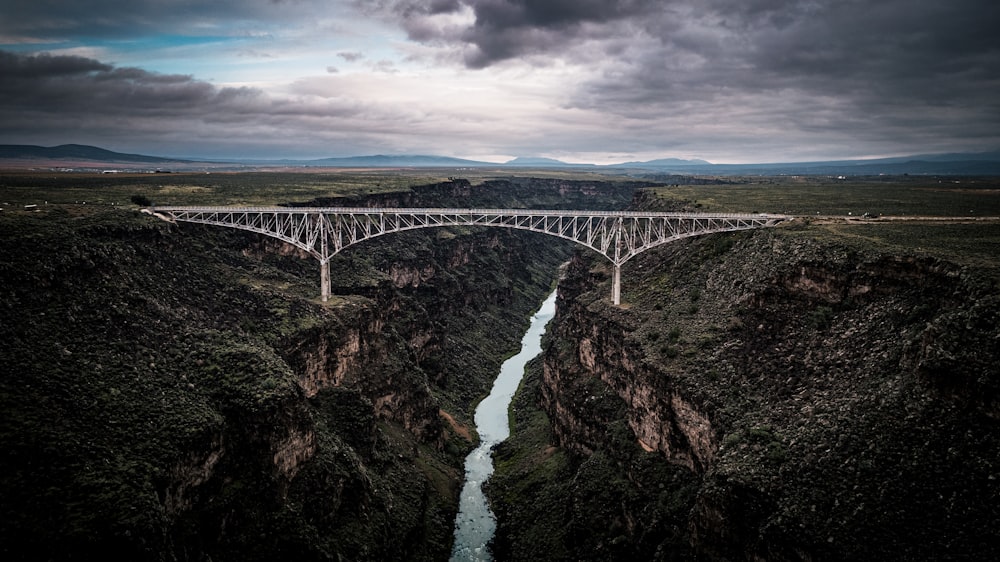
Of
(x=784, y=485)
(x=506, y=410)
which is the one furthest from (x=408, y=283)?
(x=784, y=485)

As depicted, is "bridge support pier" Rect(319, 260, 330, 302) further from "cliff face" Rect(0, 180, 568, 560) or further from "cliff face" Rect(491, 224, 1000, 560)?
"cliff face" Rect(491, 224, 1000, 560)

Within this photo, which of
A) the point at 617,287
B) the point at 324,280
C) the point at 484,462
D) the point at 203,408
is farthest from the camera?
the point at 324,280

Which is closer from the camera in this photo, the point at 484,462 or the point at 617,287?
the point at 617,287

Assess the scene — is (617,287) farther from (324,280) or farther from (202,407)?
(202,407)

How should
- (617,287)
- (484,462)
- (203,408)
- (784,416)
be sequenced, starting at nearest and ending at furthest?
1. (784,416)
2. (203,408)
3. (617,287)
4. (484,462)

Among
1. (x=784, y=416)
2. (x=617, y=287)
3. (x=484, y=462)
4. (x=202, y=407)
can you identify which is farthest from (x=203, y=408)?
(x=617, y=287)

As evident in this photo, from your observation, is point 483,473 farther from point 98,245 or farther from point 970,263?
point 970,263

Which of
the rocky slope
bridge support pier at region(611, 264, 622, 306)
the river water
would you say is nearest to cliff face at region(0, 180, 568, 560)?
the rocky slope
